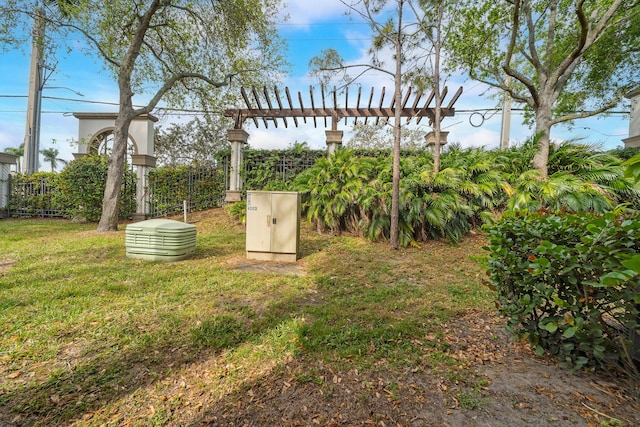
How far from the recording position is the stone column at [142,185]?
10164 millimetres

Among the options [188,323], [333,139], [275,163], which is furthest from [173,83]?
[188,323]

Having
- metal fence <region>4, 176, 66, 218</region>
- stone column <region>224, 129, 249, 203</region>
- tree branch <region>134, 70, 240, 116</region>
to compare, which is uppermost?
tree branch <region>134, 70, 240, 116</region>

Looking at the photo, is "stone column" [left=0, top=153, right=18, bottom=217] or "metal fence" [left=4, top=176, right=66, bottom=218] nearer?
"stone column" [left=0, top=153, right=18, bottom=217]

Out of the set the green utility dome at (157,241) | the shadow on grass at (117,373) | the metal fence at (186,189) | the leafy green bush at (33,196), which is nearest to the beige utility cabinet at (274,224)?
the green utility dome at (157,241)

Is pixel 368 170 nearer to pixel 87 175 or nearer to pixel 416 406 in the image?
pixel 416 406

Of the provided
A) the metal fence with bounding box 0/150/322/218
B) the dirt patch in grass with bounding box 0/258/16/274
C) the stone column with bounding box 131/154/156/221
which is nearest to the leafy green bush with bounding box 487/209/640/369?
the dirt patch in grass with bounding box 0/258/16/274

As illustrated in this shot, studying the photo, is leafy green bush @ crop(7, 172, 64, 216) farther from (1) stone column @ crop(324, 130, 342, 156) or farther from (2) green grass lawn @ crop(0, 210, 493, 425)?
(1) stone column @ crop(324, 130, 342, 156)

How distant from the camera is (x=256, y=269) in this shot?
495 cm

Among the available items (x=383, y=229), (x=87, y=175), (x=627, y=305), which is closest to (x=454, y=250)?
(x=383, y=229)

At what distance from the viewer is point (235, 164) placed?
1034 cm

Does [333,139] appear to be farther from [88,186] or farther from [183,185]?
[88,186]

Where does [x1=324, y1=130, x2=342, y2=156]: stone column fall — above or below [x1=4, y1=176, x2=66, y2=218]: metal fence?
above

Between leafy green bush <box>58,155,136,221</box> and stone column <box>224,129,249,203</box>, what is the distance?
3.45 m

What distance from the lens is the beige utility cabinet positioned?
217 inches
